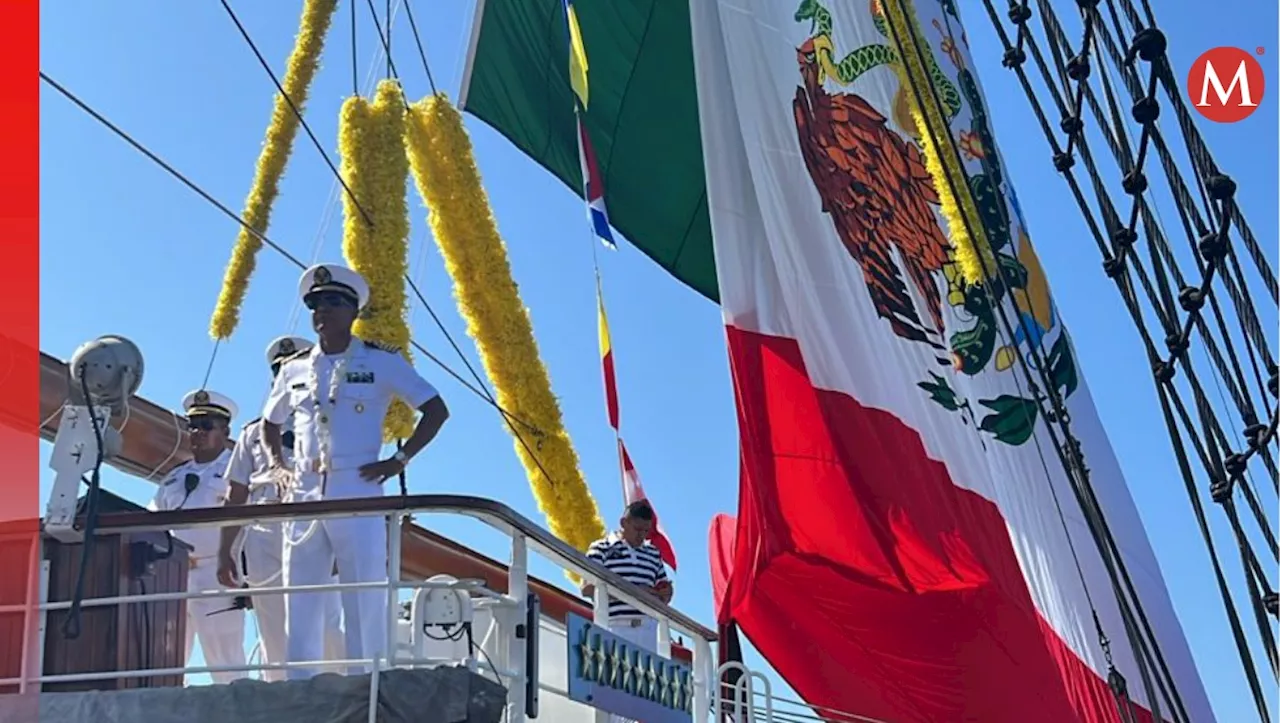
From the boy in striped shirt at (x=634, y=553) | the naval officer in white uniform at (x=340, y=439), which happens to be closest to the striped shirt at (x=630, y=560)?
the boy in striped shirt at (x=634, y=553)

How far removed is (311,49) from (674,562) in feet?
11.3

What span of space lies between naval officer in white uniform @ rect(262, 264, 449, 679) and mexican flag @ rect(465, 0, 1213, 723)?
2.80m

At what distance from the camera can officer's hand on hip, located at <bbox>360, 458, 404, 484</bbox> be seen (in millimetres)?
4086

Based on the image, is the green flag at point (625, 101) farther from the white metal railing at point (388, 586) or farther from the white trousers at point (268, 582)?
the white metal railing at point (388, 586)

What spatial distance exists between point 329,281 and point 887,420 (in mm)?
3608

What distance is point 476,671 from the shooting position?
313cm

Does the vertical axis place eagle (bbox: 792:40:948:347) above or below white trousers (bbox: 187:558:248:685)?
above

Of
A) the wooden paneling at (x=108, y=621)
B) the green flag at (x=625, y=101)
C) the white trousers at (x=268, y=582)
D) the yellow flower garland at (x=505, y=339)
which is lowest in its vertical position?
the wooden paneling at (x=108, y=621)

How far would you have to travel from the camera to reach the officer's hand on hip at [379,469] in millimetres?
4086

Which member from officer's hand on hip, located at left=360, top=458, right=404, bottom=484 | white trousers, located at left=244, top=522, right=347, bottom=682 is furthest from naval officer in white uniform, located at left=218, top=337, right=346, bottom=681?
officer's hand on hip, located at left=360, top=458, right=404, bottom=484

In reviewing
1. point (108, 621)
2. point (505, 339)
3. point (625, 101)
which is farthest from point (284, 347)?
point (625, 101)

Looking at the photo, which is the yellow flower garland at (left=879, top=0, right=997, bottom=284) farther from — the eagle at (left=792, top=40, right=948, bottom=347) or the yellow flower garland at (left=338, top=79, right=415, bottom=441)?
the yellow flower garland at (left=338, top=79, right=415, bottom=441)

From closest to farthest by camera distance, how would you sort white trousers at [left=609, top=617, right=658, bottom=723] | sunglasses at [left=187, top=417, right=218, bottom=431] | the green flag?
sunglasses at [left=187, top=417, right=218, bottom=431] → white trousers at [left=609, top=617, right=658, bottom=723] → the green flag

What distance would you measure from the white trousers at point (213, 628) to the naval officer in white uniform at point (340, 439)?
36.0 inches
